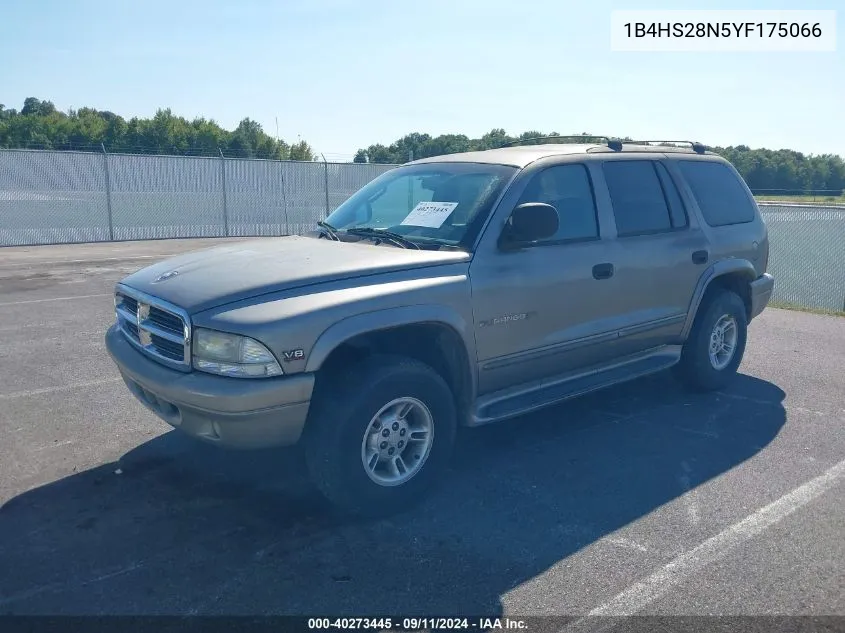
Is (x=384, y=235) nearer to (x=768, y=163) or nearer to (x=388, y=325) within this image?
(x=388, y=325)

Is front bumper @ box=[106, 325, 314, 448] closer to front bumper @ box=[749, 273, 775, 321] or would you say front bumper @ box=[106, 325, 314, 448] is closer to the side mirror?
the side mirror

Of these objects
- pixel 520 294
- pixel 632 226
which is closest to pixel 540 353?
pixel 520 294

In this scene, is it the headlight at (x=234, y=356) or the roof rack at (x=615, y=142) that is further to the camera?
the roof rack at (x=615, y=142)

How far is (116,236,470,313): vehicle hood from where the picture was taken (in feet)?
12.8

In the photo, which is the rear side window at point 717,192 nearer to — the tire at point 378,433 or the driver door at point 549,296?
the driver door at point 549,296

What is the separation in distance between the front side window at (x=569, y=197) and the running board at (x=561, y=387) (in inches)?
37.4

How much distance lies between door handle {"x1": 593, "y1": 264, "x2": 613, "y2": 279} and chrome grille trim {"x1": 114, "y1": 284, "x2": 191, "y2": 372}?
2654mm

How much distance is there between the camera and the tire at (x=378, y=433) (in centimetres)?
387

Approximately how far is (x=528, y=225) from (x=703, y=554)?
6.58ft

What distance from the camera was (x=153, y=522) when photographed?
400 cm

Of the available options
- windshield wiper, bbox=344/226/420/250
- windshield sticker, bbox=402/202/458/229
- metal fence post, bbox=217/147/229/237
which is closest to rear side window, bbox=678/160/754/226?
windshield sticker, bbox=402/202/458/229

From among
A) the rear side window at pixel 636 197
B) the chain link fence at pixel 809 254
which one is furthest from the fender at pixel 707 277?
the chain link fence at pixel 809 254

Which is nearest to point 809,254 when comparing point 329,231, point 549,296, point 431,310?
point 549,296

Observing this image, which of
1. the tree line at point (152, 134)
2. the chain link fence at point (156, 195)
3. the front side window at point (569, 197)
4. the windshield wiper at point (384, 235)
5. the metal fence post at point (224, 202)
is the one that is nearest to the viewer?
the windshield wiper at point (384, 235)
